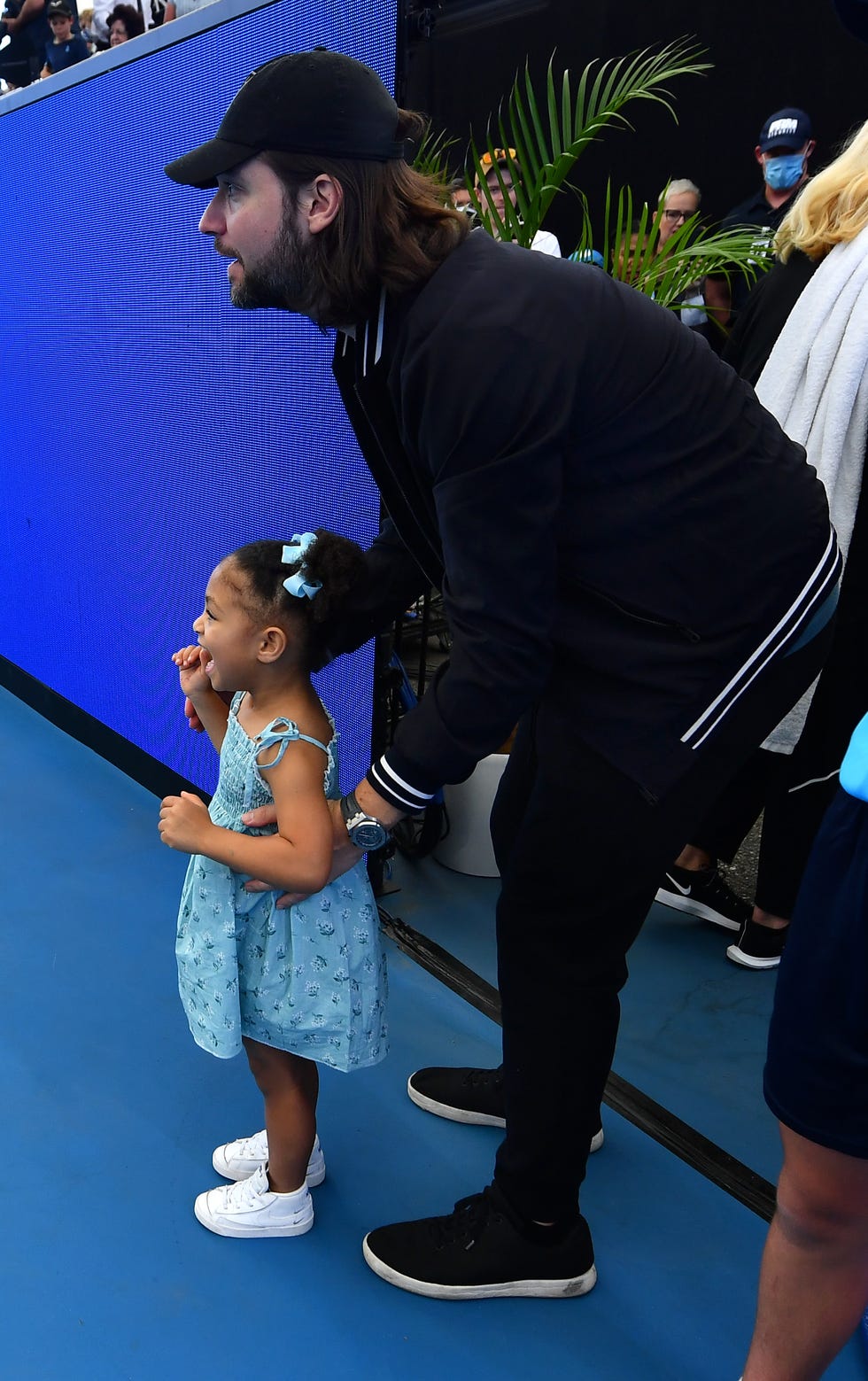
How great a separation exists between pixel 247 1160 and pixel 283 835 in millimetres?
Answer: 617

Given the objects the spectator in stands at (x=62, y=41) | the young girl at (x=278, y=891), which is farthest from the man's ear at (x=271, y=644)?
A: the spectator in stands at (x=62, y=41)

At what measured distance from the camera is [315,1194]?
151cm

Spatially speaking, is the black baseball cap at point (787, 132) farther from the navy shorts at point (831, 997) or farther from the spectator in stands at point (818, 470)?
the navy shorts at point (831, 997)

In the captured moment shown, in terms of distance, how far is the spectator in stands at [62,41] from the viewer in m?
5.80

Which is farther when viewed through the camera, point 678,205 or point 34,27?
point 34,27

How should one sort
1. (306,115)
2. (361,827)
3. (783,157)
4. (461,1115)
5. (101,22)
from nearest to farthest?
(306,115) < (361,827) < (461,1115) < (783,157) < (101,22)

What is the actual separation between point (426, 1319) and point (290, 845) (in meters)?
0.67

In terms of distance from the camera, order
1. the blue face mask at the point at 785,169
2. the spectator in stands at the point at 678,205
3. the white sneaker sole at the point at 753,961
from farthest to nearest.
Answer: the spectator in stands at the point at 678,205, the blue face mask at the point at 785,169, the white sneaker sole at the point at 753,961

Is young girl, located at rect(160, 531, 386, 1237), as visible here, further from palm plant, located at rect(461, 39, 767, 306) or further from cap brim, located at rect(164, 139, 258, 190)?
palm plant, located at rect(461, 39, 767, 306)

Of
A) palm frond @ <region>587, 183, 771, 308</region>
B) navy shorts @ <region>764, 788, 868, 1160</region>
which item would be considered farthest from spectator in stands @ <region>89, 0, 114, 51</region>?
navy shorts @ <region>764, 788, 868, 1160</region>

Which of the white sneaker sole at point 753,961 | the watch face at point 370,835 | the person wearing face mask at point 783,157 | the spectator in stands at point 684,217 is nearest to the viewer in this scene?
the watch face at point 370,835

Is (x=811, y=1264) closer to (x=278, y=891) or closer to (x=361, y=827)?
(x=361, y=827)

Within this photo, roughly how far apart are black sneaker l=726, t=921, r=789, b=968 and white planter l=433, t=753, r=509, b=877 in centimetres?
58

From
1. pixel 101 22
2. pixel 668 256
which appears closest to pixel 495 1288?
pixel 668 256
